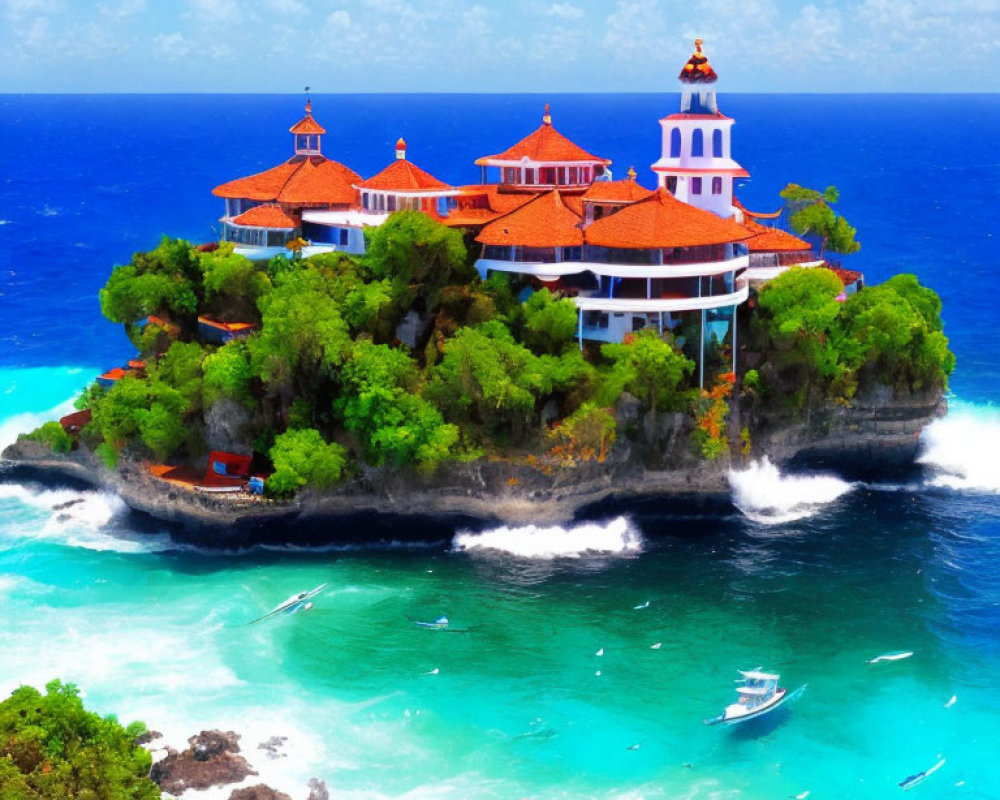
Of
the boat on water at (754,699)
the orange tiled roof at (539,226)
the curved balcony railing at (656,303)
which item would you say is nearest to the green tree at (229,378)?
the orange tiled roof at (539,226)

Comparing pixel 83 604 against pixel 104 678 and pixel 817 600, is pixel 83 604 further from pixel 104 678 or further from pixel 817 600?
pixel 817 600

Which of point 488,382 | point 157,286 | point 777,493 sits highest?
point 157,286

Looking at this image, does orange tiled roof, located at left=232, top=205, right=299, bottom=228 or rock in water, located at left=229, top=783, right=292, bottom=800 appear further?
orange tiled roof, located at left=232, top=205, right=299, bottom=228

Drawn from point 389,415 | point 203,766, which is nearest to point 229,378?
point 389,415

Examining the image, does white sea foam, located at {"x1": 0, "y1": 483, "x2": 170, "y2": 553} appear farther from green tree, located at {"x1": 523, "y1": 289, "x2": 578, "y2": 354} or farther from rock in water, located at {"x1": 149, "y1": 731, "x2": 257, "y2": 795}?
green tree, located at {"x1": 523, "y1": 289, "x2": 578, "y2": 354}

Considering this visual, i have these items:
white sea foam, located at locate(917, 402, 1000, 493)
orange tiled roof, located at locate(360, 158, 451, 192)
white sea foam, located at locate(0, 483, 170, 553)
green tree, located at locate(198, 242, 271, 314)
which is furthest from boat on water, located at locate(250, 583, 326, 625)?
white sea foam, located at locate(917, 402, 1000, 493)

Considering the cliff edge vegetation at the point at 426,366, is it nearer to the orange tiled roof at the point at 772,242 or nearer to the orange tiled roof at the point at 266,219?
the orange tiled roof at the point at 266,219

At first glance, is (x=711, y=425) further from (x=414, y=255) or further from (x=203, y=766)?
(x=203, y=766)
